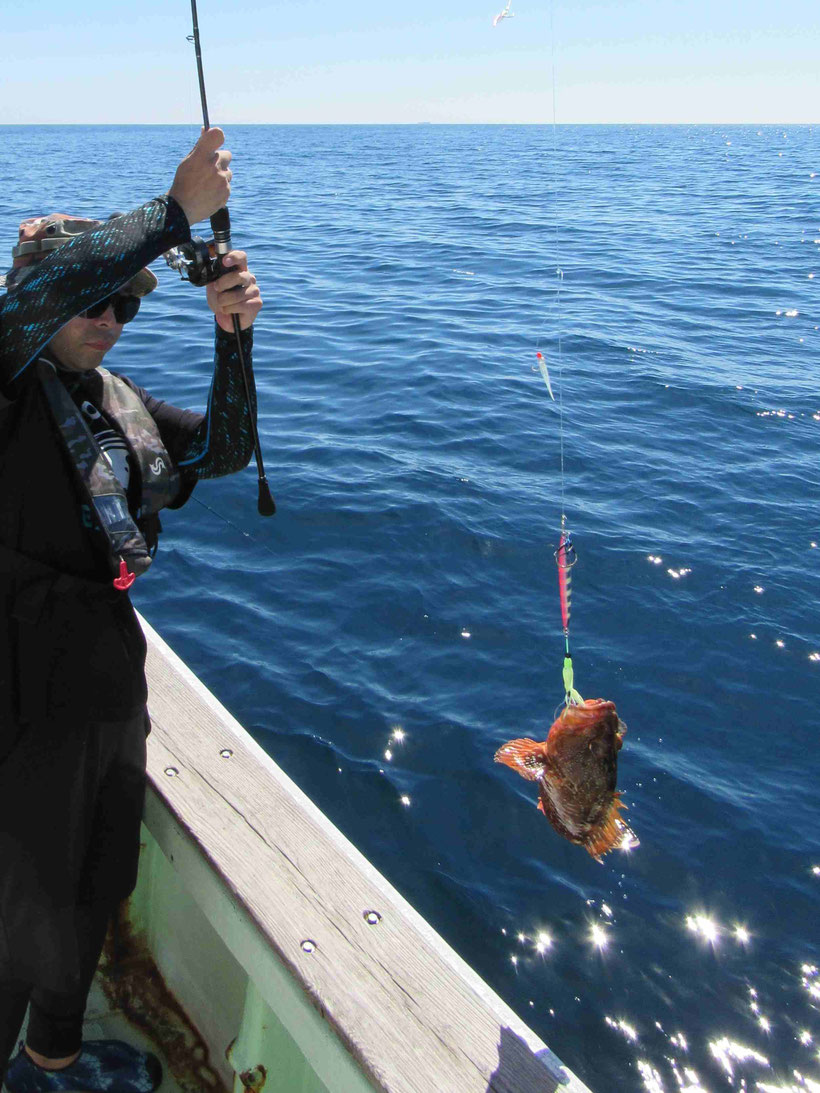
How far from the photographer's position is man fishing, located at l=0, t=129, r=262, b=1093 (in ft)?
7.54

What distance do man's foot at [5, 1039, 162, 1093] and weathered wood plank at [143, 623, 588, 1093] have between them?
896 millimetres

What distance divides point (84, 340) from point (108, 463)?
14.0 inches

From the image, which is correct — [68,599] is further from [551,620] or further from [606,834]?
[551,620]

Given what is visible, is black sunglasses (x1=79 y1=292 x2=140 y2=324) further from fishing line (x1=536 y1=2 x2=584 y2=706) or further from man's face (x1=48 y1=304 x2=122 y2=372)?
fishing line (x1=536 y1=2 x2=584 y2=706)

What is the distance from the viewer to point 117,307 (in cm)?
257

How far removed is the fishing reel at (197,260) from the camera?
2730 millimetres

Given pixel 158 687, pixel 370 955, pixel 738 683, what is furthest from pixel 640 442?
pixel 370 955

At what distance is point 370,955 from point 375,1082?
1.06 ft

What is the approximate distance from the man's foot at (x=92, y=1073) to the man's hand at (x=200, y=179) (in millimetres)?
2652

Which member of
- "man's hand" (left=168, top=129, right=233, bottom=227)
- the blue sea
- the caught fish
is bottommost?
the blue sea

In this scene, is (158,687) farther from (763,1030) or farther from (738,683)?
(738,683)

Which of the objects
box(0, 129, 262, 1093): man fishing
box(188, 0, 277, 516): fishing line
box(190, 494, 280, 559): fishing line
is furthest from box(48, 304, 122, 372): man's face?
box(190, 494, 280, 559): fishing line

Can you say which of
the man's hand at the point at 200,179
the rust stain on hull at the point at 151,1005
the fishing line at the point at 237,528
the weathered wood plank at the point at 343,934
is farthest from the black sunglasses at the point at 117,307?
the fishing line at the point at 237,528

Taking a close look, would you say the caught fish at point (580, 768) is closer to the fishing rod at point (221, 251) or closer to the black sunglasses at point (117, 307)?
the fishing rod at point (221, 251)
